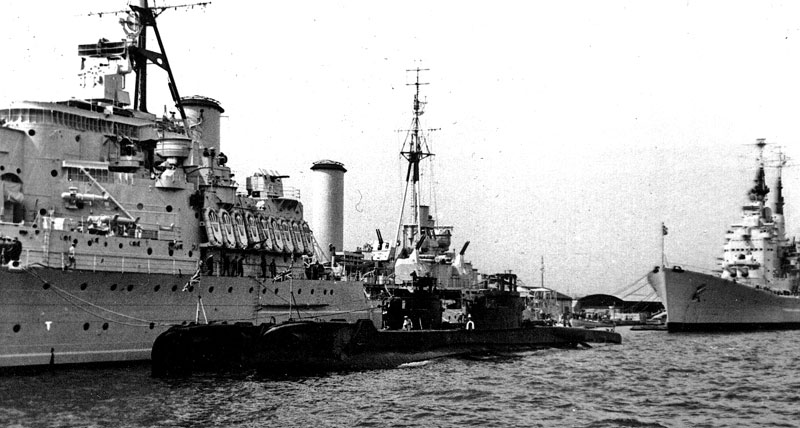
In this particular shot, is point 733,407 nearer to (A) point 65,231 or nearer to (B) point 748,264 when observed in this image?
(A) point 65,231

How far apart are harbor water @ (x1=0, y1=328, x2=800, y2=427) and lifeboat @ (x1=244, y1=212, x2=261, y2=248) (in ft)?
23.8

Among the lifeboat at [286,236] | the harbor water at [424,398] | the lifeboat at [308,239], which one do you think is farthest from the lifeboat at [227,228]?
the harbor water at [424,398]

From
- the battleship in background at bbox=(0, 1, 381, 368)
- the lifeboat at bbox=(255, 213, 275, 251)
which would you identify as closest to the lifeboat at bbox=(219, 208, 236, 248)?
the battleship in background at bbox=(0, 1, 381, 368)

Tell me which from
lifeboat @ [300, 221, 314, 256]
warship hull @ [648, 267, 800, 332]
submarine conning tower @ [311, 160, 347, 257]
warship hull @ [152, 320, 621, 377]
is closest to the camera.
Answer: warship hull @ [152, 320, 621, 377]

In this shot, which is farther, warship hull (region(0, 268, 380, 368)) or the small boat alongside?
the small boat alongside

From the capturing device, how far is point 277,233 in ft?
102

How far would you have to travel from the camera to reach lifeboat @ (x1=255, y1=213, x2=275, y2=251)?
29714 mm

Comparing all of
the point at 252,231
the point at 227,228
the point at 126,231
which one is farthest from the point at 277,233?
the point at 126,231

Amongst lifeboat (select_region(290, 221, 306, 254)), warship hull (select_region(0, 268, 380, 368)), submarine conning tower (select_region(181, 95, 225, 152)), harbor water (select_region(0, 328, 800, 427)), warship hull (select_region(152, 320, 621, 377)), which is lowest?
harbor water (select_region(0, 328, 800, 427))

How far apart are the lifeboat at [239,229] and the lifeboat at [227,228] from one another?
0.25 m

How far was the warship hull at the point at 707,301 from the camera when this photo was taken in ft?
175

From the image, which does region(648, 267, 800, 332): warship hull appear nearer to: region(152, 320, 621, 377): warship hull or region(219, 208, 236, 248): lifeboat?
region(152, 320, 621, 377): warship hull

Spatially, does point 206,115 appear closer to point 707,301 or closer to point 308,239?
point 308,239

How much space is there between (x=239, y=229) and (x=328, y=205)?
13.1 m
